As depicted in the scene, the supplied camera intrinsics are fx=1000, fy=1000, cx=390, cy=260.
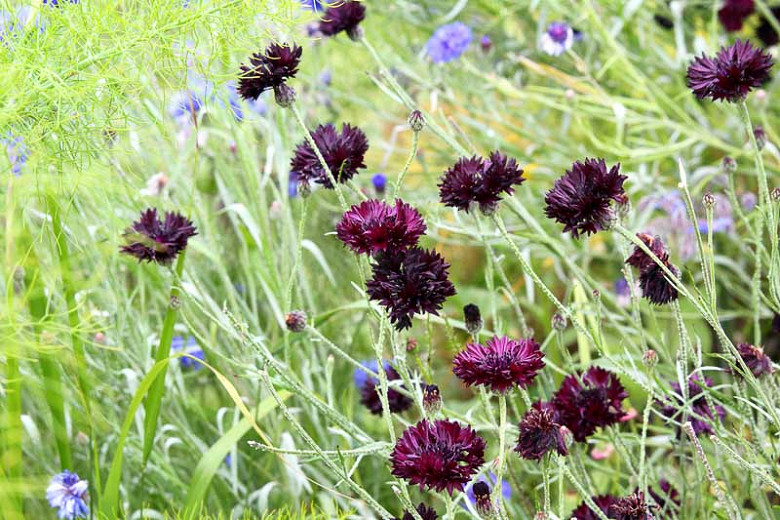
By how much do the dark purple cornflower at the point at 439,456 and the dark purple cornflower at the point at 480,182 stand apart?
192 millimetres

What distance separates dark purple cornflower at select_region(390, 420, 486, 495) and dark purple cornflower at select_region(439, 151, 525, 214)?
19cm

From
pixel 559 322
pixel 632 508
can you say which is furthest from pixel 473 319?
pixel 632 508

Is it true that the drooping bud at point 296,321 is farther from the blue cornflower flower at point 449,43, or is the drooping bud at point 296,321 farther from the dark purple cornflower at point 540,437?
the blue cornflower flower at point 449,43

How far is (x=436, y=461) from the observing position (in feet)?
2.08

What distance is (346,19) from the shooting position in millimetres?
1025

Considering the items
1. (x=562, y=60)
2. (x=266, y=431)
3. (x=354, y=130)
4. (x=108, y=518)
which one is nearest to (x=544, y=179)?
(x=562, y=60)

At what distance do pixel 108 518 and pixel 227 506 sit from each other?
0.91 ft

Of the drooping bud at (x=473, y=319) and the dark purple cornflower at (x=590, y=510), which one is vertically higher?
the drooping bud at (x=473, y=319)

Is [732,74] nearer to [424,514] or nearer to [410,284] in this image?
[410,284]

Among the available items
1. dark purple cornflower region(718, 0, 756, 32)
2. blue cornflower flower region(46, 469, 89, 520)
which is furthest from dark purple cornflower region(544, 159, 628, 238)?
dark purple cornflower region(718, 0, 756, 32)

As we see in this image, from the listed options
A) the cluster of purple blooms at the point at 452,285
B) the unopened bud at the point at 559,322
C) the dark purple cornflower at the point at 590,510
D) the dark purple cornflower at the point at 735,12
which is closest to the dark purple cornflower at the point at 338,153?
the cluster of purple blooms at the point at 452,285

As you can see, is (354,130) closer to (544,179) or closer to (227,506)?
(227,506)

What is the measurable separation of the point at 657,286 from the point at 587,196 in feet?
0.47

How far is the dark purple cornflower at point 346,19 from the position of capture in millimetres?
1022
